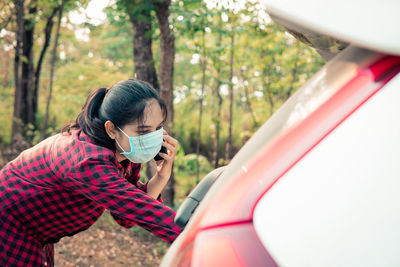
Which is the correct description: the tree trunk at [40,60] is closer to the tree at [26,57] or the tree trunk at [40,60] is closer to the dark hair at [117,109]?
the tree at [26,57]

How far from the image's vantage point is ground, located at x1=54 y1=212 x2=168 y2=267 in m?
5.36

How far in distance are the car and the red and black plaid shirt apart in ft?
2.19

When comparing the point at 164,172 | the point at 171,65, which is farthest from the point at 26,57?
the point at 164,172

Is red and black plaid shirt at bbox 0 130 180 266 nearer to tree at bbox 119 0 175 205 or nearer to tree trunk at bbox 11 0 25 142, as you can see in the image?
tree at bbox 119 0 175 205

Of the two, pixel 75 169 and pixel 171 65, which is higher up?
pixel 75 169

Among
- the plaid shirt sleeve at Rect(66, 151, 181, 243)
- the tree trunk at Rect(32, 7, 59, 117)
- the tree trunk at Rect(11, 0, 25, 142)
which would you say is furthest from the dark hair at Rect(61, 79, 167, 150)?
the tree trunk at Rect(32, 7, 59, 117)

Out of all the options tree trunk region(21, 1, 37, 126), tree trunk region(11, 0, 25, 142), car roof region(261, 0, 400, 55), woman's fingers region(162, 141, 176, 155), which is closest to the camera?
car roof region(261, 0, 400, 55)

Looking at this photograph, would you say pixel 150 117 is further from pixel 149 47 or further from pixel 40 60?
pixel 40 60

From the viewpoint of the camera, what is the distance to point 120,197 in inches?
68.8

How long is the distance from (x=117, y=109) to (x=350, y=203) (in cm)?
133

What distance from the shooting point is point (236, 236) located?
1050 mm

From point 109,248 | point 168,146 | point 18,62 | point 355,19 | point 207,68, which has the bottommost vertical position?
point 109,248

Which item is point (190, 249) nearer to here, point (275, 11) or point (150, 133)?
point (275, 11)

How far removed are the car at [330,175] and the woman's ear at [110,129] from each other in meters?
1.07
